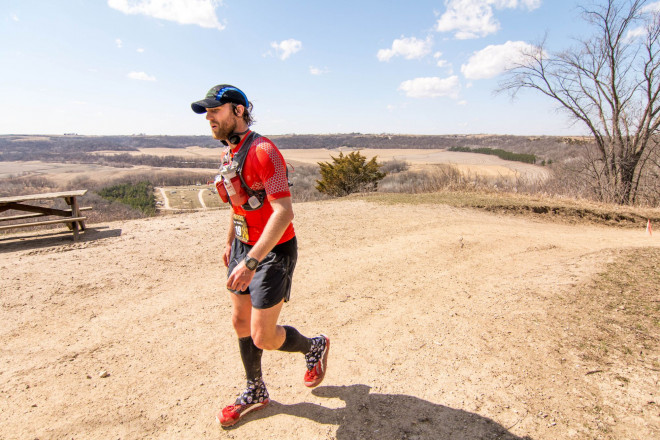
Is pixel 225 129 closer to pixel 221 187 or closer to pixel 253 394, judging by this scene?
pixel 221 187

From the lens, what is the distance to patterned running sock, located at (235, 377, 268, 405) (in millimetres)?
2787

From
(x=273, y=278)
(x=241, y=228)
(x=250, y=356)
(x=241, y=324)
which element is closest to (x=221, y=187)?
(x=241, y=228)

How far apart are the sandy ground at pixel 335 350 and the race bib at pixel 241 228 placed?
4.38 ft

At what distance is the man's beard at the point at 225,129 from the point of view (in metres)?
2.47

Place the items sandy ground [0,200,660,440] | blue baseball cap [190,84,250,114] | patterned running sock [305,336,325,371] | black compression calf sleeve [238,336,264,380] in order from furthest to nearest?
patterned running sock [305,336,325,371], black compression calf sleeve [238,336,264,380], sandy ground [0,200,660,440], blue baseball cap [190,84,250,114]

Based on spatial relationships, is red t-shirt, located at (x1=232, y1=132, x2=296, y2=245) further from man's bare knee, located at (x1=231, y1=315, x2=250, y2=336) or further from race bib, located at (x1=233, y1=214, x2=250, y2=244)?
man's bare knee, located at (x1=231, y1=315, x2=250, y2=336)

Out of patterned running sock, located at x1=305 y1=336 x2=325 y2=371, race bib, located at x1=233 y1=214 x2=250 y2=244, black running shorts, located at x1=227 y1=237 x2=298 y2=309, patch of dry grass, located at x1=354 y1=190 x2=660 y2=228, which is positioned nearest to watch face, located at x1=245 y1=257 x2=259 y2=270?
black running shorts, located at x1=227 y1=237 x2=298 y2=309

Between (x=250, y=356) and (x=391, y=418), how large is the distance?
1107mm

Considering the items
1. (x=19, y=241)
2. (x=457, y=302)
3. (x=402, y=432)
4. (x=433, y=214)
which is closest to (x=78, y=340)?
(x=402, y=432)

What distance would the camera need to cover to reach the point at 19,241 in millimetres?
7910

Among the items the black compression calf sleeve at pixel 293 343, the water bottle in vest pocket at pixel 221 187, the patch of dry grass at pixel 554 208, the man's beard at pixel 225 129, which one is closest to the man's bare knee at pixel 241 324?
the black compression calf sleeve at pixel 293 343

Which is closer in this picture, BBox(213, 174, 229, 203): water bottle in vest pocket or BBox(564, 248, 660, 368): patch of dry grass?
BBox(213, 174, 229, 203): water bottle in vest pocket

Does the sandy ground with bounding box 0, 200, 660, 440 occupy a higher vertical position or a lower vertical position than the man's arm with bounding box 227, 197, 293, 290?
lower

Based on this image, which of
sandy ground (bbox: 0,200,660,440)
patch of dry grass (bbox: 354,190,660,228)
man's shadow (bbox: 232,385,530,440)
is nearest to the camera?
man's shadow (bbox: 232,385,530,440)
